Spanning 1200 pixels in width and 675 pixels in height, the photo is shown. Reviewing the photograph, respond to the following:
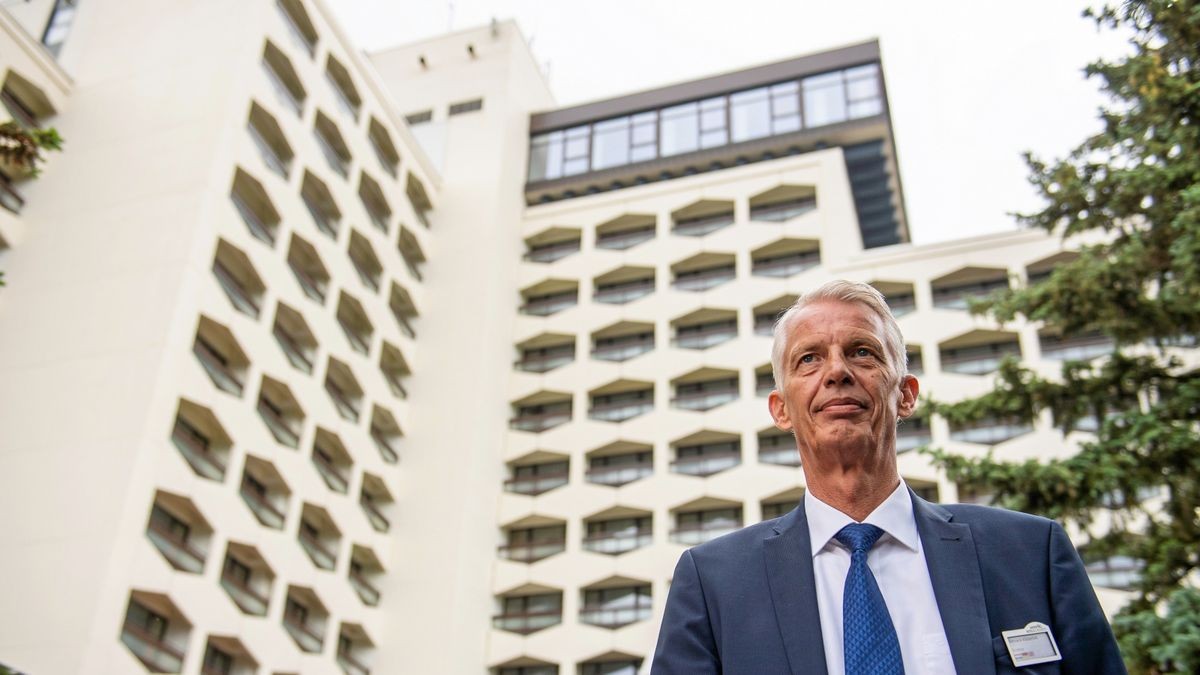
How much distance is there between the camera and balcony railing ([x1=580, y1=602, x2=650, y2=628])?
91.7 ft

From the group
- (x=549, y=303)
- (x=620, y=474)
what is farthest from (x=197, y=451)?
(x=549, y=303)

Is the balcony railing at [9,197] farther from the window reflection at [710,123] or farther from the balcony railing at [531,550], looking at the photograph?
the window reflection at [710,123]

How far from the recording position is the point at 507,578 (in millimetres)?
29266

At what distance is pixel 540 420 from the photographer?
3244cm

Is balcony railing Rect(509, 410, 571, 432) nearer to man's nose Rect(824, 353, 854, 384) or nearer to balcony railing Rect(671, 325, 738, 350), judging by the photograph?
balcony railing Rect(671, 325, 738, 350)

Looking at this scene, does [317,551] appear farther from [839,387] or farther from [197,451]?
[839,387]

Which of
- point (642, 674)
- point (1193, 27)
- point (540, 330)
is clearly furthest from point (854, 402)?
point (540, 330)

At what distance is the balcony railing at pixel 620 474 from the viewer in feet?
99.8

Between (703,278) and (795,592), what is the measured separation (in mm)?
31759

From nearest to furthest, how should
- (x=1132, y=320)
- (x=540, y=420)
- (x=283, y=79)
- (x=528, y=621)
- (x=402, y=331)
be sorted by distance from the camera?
1. (x=1132, y=320)
2. (x=283, y=79)
3. (x=528, y=621)
4. (x=402, y=331)
5. (x=540, y=420)

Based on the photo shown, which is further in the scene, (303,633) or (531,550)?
(531,550)

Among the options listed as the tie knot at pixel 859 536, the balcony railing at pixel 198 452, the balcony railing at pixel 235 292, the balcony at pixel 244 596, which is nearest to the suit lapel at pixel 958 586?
the tie knot at pixel 859 536

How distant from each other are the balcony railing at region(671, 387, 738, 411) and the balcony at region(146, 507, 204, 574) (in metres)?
15.2

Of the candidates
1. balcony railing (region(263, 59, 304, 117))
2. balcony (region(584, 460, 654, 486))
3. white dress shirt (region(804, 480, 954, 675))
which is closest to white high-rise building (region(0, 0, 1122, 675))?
balcony railing (region(263, 59, 304, 117))
